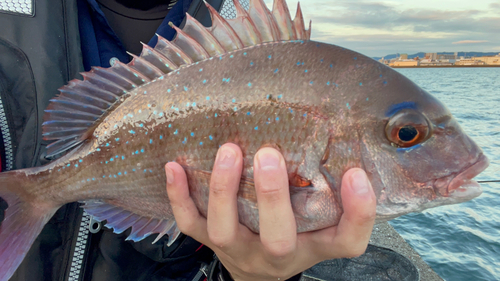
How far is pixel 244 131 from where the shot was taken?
1.45 metres

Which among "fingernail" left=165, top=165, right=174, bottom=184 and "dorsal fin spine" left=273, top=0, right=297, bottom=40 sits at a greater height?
"dorsal fin spine" left=273, top=0, right=297, bottom=40

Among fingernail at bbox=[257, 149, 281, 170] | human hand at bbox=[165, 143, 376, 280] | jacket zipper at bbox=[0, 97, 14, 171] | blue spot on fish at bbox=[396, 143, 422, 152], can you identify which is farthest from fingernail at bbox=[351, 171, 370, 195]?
jacket zipper at bbox=[0, 97, 14, 171]

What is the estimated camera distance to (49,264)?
2039 mm

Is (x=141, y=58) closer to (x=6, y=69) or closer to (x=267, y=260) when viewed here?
(x=6, y=69)

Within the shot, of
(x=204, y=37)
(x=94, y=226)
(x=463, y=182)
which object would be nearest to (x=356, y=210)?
(x=463, y=182)

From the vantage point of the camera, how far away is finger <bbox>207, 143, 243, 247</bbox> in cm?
138

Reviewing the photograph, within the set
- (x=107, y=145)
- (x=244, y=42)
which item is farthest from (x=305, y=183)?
(x=107, y=145)

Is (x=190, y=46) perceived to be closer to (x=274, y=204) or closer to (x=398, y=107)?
(x=274, y=204)

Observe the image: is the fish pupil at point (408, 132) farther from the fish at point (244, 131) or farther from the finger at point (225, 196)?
the finger at point (225, 196)

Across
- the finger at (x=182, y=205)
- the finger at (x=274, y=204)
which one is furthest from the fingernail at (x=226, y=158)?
the finger at (x=182, y=205)

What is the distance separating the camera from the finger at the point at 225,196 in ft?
4.53

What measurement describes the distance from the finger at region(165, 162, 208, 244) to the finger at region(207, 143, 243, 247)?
13 cm

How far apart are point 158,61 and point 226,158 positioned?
70 centimetres

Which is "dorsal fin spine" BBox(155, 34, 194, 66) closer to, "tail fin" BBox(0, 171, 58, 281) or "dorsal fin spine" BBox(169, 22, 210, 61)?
"dorsal fin spine" BBox(169, 22, 210, 61)
